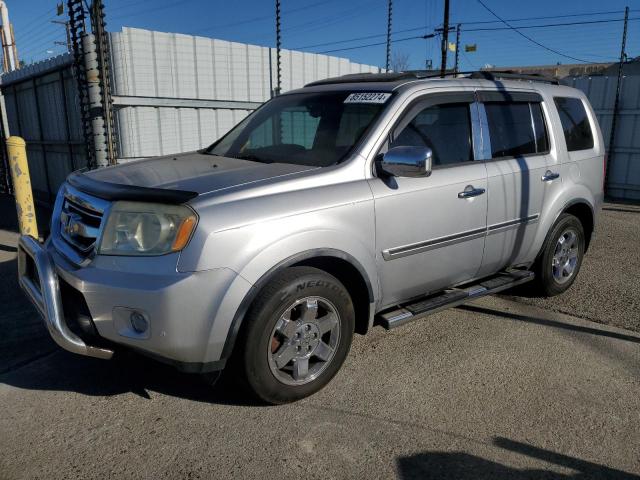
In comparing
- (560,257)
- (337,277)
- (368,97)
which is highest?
(368,97)

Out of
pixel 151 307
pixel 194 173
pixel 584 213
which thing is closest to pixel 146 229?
pixel 151 307

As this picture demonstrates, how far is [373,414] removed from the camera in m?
3.10

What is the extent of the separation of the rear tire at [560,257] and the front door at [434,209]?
1028 millimetres

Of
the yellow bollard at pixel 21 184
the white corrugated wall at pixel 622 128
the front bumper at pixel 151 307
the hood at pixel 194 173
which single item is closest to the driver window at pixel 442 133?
the hood at pixel 194 173

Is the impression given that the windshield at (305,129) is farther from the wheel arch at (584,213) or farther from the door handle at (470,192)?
the wheel arch at (584,213)

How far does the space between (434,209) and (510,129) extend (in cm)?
127

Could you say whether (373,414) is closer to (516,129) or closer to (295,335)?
(295,335)

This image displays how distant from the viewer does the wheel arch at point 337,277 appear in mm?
2814

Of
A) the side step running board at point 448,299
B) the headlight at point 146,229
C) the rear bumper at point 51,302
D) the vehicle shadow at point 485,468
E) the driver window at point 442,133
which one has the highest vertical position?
the driver window at point 442,133

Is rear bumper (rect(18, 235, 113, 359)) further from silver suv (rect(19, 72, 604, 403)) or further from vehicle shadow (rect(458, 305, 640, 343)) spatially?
vehicle shadow (rect(458, 305, 640, 343))

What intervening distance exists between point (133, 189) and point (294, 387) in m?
1.44

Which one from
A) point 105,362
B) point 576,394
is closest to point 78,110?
point 105,362

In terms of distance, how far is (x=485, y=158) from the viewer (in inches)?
161

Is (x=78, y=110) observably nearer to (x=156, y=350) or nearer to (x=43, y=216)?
(x=43, y=216)
